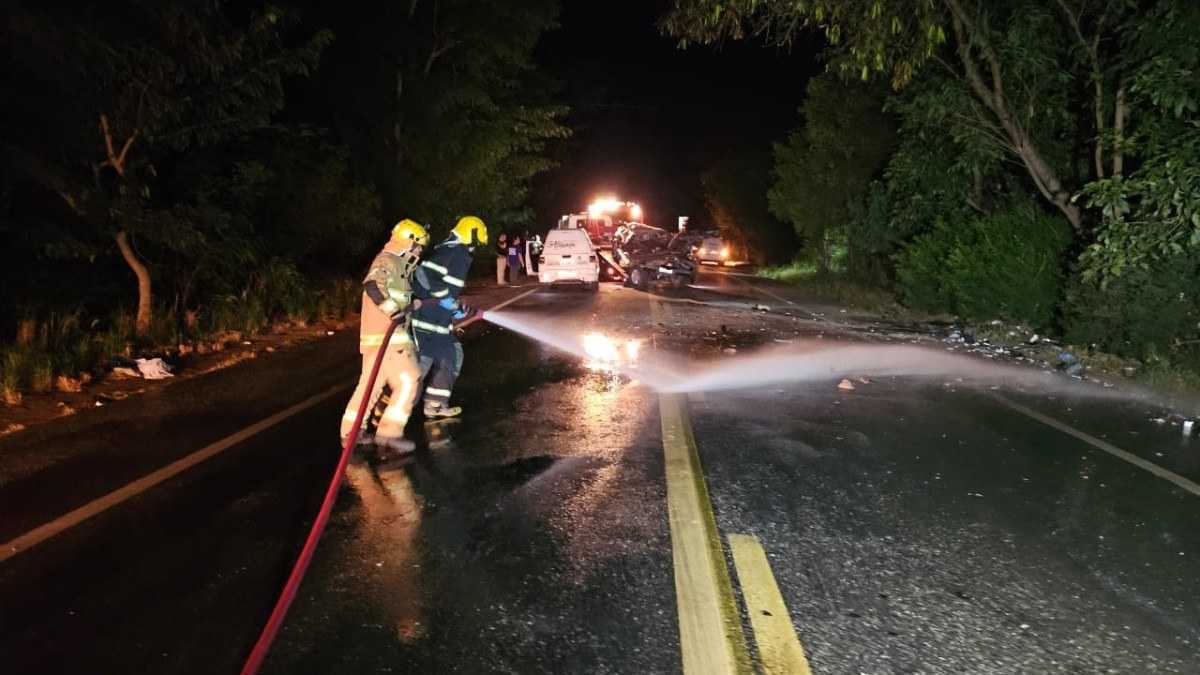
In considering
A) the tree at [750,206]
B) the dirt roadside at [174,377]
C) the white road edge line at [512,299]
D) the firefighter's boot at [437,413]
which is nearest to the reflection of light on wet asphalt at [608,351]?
the firefighter's boot at [437,413]

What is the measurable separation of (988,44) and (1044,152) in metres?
3.11

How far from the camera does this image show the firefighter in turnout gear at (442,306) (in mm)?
7664

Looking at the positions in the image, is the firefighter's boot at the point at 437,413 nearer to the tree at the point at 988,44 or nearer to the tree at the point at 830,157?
the tree at the point at 988,44

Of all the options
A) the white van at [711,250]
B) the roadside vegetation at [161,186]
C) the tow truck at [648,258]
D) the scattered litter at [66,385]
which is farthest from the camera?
the white van at [711,250]

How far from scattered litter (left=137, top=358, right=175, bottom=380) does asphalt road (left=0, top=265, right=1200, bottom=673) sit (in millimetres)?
1594

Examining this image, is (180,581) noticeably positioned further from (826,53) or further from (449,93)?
(449,93)

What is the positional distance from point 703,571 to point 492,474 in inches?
83.9

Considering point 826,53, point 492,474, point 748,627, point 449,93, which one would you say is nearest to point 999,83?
point 826,53

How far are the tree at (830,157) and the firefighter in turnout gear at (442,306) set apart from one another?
21.5 m

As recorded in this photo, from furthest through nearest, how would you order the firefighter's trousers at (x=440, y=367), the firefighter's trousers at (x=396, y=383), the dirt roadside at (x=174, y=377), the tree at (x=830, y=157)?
the tree at (x=830, y=157) → the dirt roadside at (x=174, y=377) → the firefighter's trousers at (x=440, y=367) → the firefighter's trousers at (x=396, y=383)

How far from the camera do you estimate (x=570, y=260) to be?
77.5 feet

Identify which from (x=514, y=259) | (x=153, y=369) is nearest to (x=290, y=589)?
(x=153, y=369)

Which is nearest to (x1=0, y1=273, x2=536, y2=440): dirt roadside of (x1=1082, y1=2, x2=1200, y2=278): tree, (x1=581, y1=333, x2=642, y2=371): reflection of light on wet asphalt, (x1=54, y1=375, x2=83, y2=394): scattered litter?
(x1=54, y1=375, x2=83, y2=394): scattered litter

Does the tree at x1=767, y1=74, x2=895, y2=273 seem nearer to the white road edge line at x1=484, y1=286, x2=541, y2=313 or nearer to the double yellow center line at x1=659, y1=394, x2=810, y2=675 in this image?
the white road edge line at x1=484, y1=286, x2=541, y2=313
